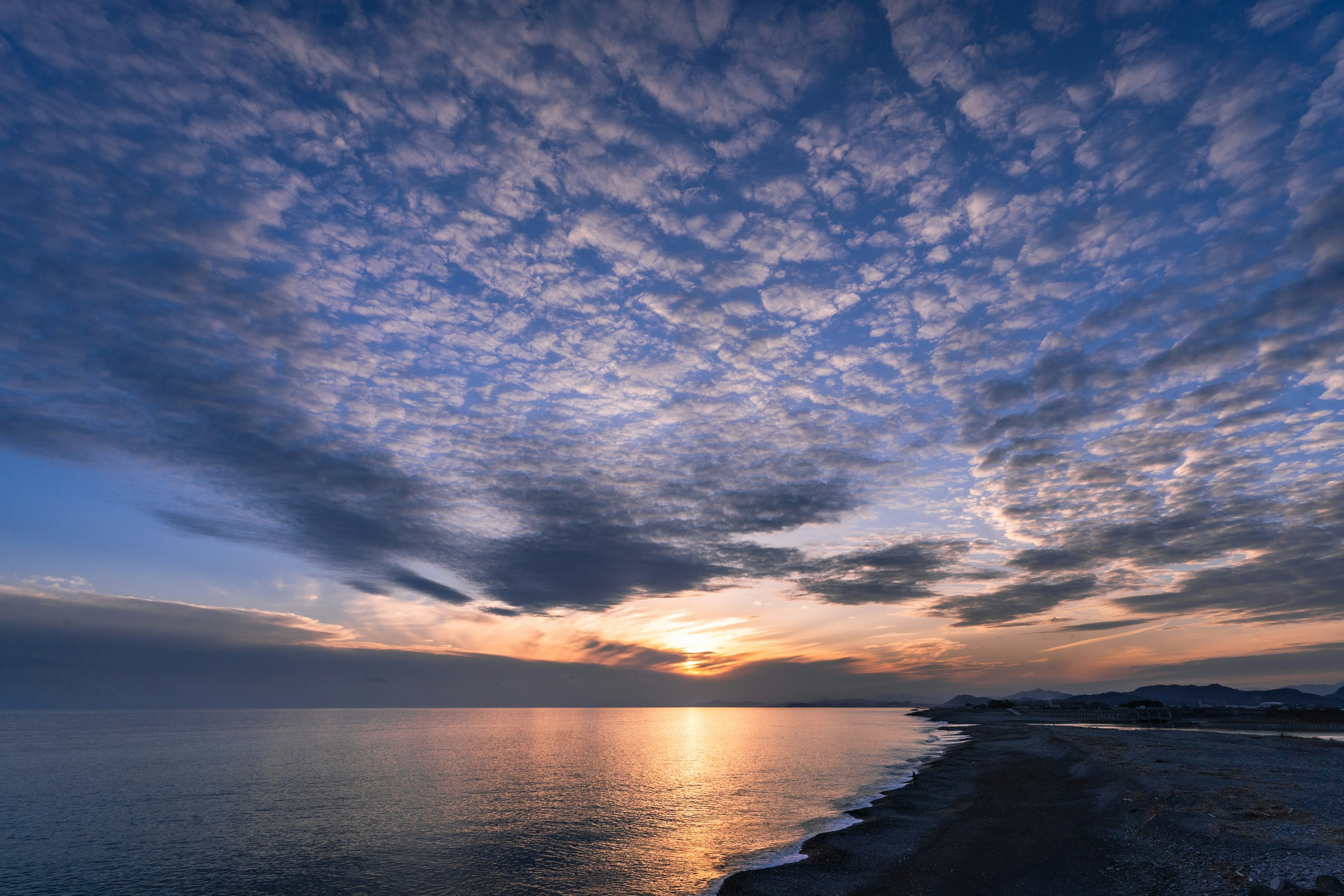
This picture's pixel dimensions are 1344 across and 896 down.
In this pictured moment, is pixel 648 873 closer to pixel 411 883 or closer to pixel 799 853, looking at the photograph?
pixel 799 853

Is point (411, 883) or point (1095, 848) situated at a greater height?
point (1095, 848)

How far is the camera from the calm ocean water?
32469mm

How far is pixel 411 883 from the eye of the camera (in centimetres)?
3109

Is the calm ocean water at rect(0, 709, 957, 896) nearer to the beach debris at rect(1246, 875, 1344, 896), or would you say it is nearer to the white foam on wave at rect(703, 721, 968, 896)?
the white foam on wave at rect(703, 721, 968, 896)

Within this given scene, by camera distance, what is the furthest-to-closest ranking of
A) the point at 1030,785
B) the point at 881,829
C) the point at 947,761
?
the point at 947,761, the point at 1030,785, the point at 881,829

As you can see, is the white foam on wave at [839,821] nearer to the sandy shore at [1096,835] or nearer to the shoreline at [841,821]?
the shoreline at [841,821]

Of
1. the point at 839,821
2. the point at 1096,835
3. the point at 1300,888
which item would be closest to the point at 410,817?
the point at 839,821

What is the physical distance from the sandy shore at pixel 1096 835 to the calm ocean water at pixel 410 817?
5.39 meters

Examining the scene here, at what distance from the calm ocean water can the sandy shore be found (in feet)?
17.7

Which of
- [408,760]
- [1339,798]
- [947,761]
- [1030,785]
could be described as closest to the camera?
[1339,798]

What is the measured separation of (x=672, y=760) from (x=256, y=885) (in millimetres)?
75148

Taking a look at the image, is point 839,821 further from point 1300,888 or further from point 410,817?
point 410,817

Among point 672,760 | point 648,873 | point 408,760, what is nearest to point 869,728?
point 672,760

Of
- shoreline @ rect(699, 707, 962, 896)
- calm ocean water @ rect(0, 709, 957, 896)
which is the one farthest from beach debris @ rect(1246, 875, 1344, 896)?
calm ocean water @ rect(0, 709, 957, 896)
